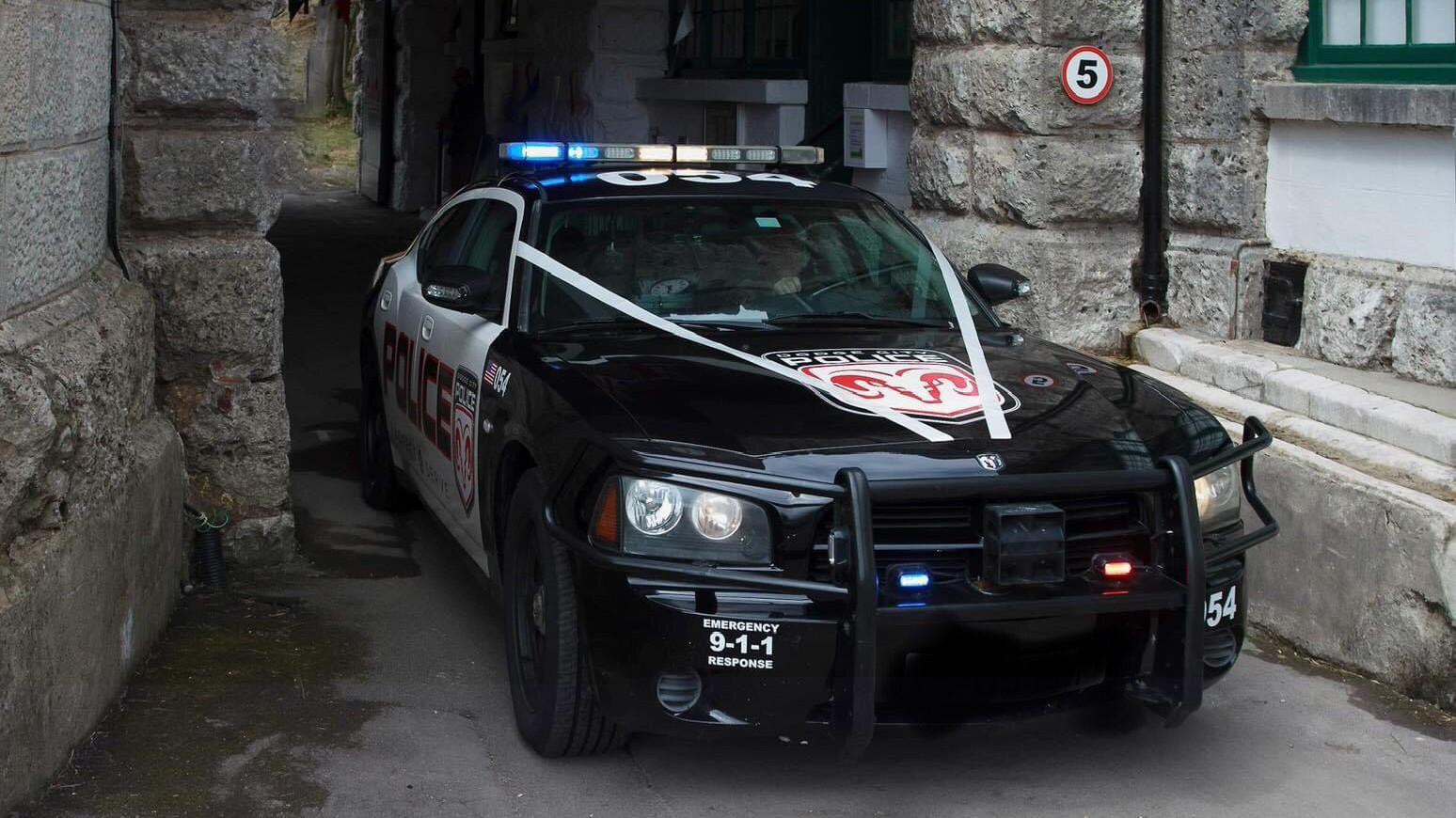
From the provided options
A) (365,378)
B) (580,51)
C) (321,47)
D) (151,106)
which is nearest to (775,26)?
(580,51)

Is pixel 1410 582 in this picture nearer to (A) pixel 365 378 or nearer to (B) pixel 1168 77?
(B) pixel 1168 77

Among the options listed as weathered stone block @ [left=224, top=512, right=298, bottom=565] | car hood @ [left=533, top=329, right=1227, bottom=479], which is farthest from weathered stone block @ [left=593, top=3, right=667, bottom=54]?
car hood @ [left=533, top=329, right=1227, bottom=479]

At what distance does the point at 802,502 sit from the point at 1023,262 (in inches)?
171

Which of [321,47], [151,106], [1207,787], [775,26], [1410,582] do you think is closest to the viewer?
[1207,787]

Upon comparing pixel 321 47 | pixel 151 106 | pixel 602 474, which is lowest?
pixel 602 474

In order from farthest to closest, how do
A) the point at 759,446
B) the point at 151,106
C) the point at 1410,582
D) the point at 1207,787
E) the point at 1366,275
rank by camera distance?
the point at 1366,275, the point at 151,106, the point at 1410,582, the point at 1207,787, the point at 759,446

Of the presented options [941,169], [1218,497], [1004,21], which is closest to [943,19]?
[1004,21]

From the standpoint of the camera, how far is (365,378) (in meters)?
7.62

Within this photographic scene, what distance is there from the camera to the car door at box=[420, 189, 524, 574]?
5477 mm

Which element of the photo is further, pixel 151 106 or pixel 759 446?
pixel 151 106

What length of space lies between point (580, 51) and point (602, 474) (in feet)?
37.5

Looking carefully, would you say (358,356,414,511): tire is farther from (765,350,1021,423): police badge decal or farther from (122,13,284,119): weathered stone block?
(765,350,1021,423): police badge decal

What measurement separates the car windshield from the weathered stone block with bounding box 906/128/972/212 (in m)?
2.50

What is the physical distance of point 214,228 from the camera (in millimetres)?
6488
